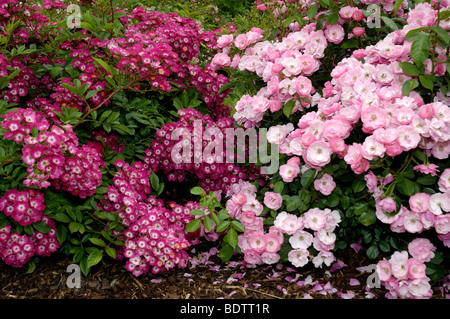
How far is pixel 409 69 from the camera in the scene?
6.51ft

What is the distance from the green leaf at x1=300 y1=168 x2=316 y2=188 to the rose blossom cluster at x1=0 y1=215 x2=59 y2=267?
1334 millimetres

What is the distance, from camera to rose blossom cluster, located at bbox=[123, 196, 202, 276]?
2.19 metres

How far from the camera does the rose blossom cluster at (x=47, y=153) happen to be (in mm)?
1943

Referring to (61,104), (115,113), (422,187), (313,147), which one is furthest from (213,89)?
(422,187)

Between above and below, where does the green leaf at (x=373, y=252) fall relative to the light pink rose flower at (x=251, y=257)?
above

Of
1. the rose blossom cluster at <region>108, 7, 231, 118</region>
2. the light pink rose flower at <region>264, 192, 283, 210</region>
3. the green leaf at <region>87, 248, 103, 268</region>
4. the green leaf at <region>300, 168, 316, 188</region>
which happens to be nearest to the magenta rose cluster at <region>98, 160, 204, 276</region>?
the green leaf at <region>87, 248, 103, 268</region>

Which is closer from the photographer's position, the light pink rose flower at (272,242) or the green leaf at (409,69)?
the green leaf at (409,69)

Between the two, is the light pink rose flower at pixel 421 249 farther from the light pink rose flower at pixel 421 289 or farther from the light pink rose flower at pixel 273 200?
the light pink rose flower at pixel 273 200

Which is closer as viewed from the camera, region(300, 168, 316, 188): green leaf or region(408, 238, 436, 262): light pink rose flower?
region(408, 238, 436, 262): light pink rose flower

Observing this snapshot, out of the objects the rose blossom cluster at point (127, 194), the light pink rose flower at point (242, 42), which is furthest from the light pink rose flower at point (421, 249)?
the light pink rose flower at point (242, 42)

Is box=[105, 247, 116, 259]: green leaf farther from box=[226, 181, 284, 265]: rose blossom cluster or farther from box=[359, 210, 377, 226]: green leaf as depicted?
box=[359, 210, 377, 226]: green leaf

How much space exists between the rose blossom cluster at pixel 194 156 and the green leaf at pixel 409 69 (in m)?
1.19

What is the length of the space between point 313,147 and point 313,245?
0.55m

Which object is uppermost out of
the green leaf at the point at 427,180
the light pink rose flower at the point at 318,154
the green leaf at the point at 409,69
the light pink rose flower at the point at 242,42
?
the light pink rose flower at the point at 242,42
